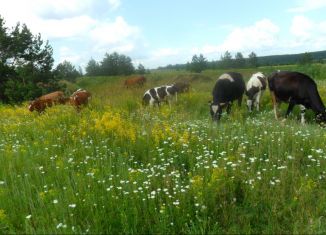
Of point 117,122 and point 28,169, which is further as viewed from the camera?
point 117,122

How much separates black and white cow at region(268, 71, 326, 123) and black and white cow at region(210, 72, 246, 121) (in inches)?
55.5

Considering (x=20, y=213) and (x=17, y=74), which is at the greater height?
(x=17, y=74)

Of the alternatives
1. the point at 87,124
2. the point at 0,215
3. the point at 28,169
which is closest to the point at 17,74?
the point at 87,124

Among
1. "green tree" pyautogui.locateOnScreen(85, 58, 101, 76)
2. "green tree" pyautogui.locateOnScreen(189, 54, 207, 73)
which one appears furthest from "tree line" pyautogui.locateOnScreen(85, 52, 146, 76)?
"green tree" pyautogui.locateOnScreen(189, 54, 207, 73)

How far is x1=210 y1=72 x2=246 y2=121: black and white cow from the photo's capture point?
12087 millimetres

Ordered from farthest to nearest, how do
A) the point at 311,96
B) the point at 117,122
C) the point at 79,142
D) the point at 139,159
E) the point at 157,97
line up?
1. the point at 157,97
2. the point at 311,96
3. the point at 117,122
4. the point at 79,142
5. the point at 139,159

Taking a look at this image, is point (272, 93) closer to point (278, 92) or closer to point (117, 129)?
point (278, 92)

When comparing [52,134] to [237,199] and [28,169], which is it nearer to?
[28,169]

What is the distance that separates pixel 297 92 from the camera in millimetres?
11781

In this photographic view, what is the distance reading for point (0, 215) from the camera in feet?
13.0

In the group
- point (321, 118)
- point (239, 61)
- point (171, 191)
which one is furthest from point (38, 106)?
point (239, 61)

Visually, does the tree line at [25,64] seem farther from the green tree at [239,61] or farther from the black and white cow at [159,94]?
the green tree at [239,61]

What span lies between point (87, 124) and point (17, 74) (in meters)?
19.9

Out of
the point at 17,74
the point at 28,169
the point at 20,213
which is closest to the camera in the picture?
the point at 20,213
